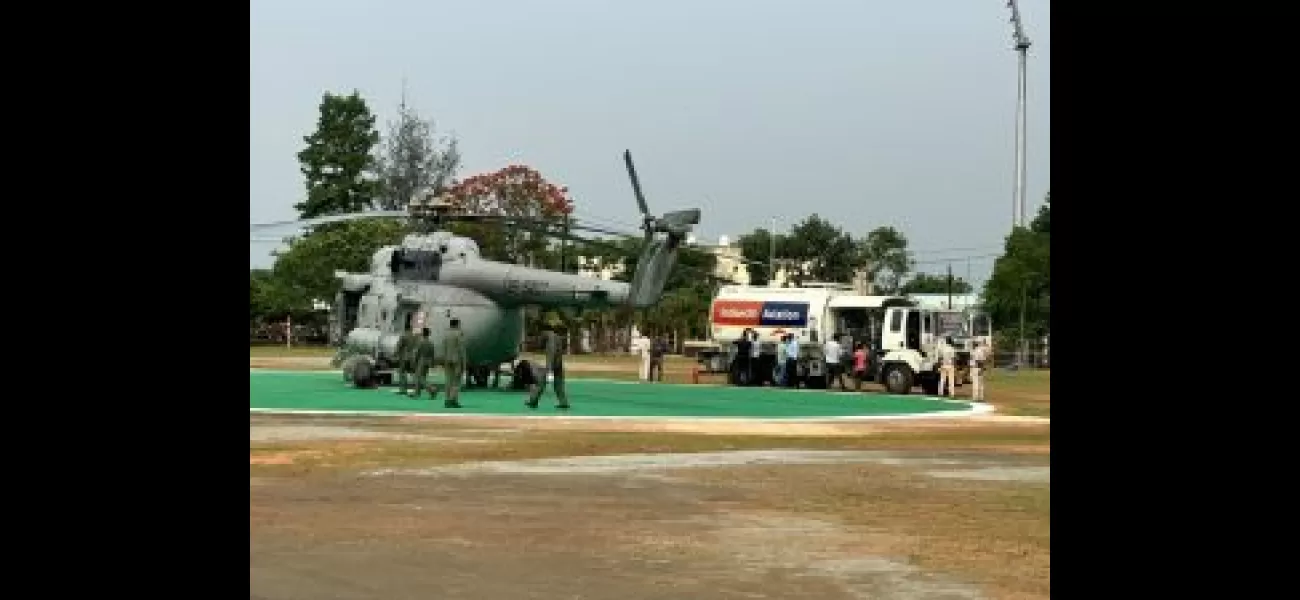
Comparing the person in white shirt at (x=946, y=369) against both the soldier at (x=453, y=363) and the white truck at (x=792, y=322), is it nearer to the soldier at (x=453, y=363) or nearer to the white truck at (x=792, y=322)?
the white truck at (x=792, y=322)

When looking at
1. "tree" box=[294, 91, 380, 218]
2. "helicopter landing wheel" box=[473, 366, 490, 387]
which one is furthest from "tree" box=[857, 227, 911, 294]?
"helicopter landing wheel" box=[473, 366, 490, 387]

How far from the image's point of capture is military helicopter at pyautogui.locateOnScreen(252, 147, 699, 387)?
2811 cm

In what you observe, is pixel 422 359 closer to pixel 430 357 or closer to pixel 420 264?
pixel 430 357

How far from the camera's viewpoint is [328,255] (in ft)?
217

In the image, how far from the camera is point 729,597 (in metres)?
7.18

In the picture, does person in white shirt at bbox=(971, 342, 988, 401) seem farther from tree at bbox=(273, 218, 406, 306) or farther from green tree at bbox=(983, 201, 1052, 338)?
tree at bbox=(273, 218, 406, 306)

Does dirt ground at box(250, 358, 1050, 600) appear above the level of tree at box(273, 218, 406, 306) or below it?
below

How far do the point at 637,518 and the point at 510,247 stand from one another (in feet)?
184

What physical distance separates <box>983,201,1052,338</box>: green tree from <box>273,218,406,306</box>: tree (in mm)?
25621

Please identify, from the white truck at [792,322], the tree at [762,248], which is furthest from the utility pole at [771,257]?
the white truck at [792,322]

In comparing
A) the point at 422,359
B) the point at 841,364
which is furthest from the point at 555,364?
the point at 841,364
